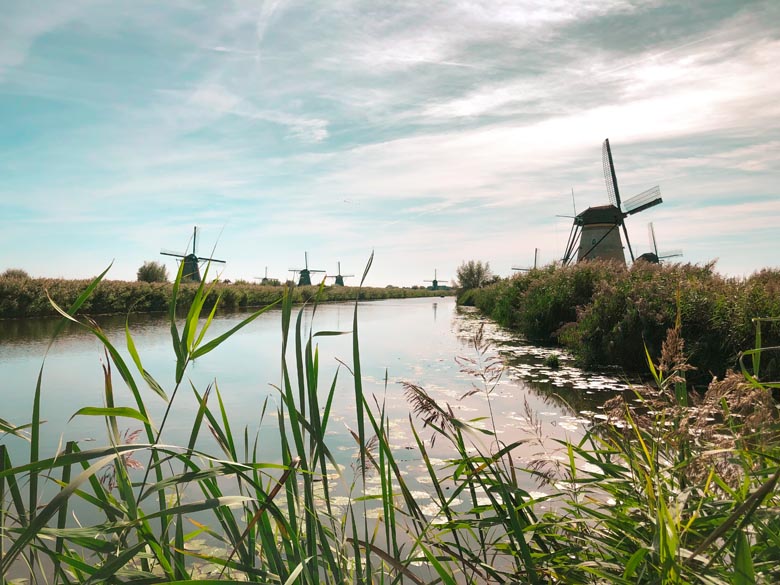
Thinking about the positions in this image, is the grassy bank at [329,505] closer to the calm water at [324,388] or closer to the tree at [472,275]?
the calm water at [324,388]

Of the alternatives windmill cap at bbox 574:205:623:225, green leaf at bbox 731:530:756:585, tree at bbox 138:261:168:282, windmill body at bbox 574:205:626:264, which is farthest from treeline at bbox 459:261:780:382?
tree at bbox 138:261:168:282

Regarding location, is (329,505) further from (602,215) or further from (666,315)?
(602,215)

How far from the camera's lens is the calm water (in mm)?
5285

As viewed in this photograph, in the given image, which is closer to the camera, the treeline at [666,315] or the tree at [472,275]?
the treeline at [666,315]

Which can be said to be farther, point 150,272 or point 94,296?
point 150,272

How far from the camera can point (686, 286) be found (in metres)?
8.48

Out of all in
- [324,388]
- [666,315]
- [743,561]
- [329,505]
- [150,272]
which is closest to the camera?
[743,561]

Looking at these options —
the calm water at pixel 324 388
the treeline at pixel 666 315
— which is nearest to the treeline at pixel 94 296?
the calm water at pixel 324 388

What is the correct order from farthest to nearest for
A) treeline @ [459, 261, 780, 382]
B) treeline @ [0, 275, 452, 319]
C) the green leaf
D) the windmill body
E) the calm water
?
the windmill body
treeline @ [0, 275, 452, 319]
treeline @ [459, 261, 780, 382]
the calm water
the green leaf

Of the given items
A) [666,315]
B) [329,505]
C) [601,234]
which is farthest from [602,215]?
[329,505]

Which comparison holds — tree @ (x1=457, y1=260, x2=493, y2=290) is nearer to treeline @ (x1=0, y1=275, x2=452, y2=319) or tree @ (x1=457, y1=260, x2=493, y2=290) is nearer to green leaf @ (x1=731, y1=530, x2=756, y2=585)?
treeline @ (x1=0, y1=275, x2=452, y2=319)

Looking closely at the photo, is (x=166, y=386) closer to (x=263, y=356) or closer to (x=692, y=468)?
(x=263, y=356)

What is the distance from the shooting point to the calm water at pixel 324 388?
17.3ft

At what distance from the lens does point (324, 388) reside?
7.70 metres
